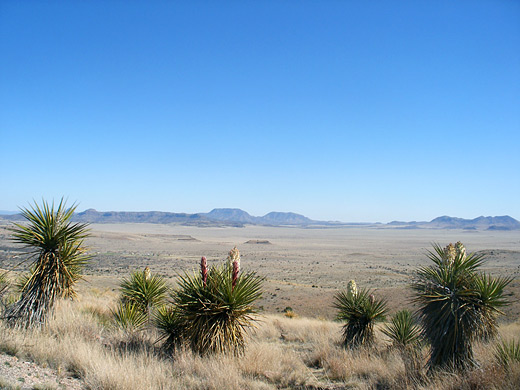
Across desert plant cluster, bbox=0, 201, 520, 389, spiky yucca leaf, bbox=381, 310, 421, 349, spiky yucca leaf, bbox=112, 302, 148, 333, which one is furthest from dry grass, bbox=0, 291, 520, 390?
spiky yucca leaf, bbox=381, 310, 421, 349

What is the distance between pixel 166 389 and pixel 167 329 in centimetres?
289

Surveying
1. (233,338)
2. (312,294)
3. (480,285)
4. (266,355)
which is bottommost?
(312,294)

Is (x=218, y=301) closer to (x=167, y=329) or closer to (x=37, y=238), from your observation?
(x=167, y=329)

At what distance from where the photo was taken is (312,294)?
1067 inches

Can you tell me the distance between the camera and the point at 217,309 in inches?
292

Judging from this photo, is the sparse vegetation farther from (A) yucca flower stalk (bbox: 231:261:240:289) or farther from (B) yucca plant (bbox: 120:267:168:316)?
(A) yucca flower stalk (bbox: 231:261:240:289)

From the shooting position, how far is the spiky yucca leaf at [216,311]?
290 inches

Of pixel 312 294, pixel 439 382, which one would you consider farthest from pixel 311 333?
pixel 312 294

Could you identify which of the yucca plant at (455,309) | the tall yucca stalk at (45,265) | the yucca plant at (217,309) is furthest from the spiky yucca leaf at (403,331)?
the tall yucca stalk at (45,265)

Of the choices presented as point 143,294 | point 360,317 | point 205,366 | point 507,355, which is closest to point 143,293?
point 143,294

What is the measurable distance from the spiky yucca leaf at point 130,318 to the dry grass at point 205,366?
30 centimetres

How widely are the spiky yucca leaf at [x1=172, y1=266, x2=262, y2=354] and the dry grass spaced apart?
0.31 metres

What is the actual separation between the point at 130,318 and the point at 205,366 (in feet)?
13.6

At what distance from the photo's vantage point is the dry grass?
18.7ft
